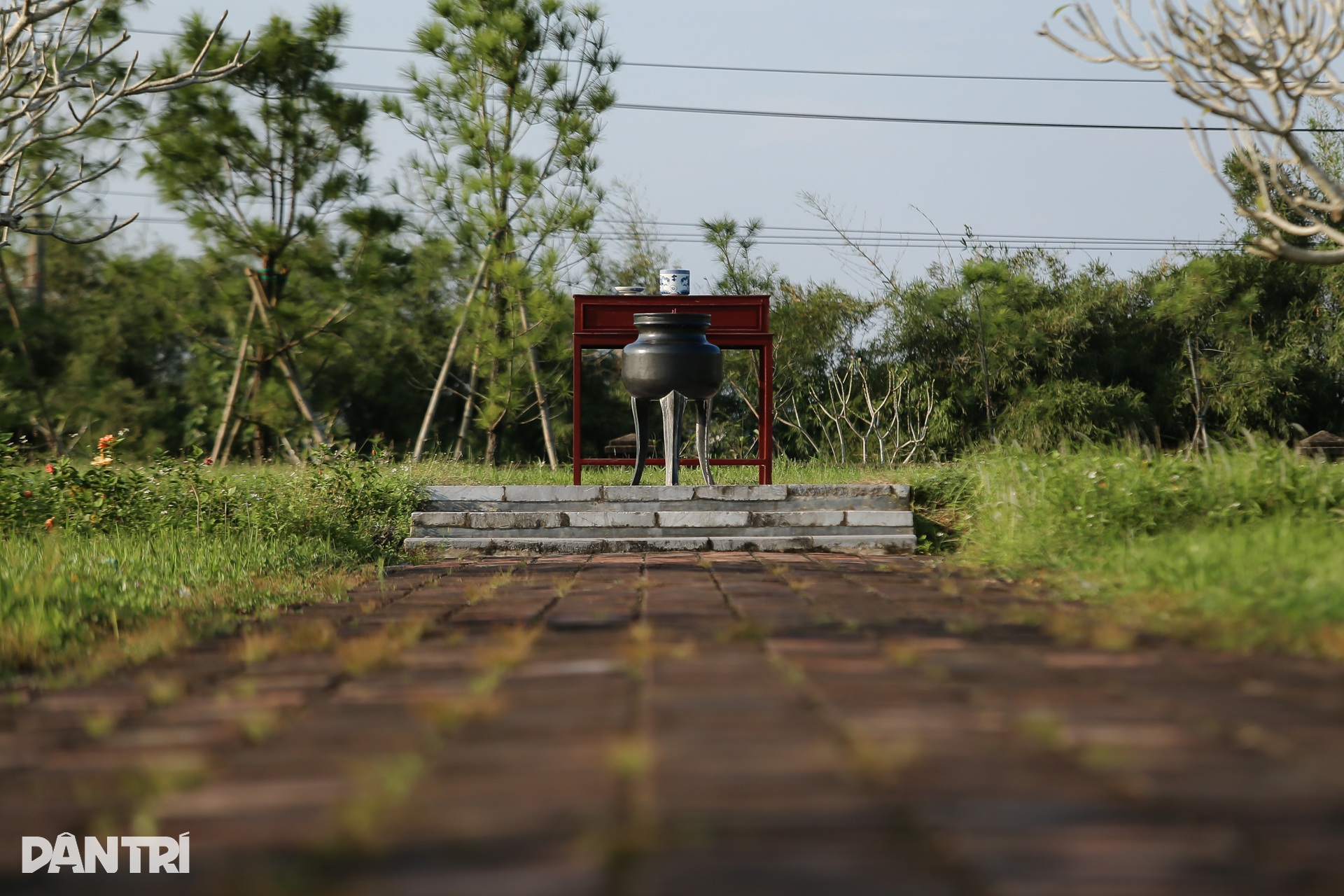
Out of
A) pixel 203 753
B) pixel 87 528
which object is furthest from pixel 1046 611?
pixel 87 528

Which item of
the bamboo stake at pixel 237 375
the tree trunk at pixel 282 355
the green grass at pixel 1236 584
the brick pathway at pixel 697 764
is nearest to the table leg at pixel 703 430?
the green grass at pixel 1236 584

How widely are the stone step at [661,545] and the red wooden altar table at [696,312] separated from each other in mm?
1385

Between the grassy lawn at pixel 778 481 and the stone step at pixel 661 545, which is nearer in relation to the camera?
the grassy lawn at pixel 778 481

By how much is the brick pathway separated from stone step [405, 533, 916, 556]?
10.1 feet

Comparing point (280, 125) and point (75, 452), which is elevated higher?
point (280, 125)

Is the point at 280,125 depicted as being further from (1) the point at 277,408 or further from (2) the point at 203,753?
(2) the point at 203,753

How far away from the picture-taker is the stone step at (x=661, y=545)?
6.46 meters

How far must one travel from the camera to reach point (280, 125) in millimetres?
11266

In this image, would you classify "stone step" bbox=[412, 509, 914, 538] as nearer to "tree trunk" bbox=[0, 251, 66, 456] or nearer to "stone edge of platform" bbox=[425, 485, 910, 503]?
"stone edge of platform" bbox=[425, 485, 910, 503]

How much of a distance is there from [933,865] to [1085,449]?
528 cm

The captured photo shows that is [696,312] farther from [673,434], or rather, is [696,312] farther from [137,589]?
[137,589]

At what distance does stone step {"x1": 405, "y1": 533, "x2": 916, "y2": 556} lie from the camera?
21.2 feet

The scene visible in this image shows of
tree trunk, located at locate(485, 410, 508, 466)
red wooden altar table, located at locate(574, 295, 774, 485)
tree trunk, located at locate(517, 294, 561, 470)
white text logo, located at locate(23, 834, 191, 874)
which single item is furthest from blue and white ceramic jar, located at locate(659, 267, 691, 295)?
white text logo, located at locate(23, 834, 191, 874)

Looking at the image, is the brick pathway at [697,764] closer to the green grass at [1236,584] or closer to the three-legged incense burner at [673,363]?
the green grass at [1236,584]
